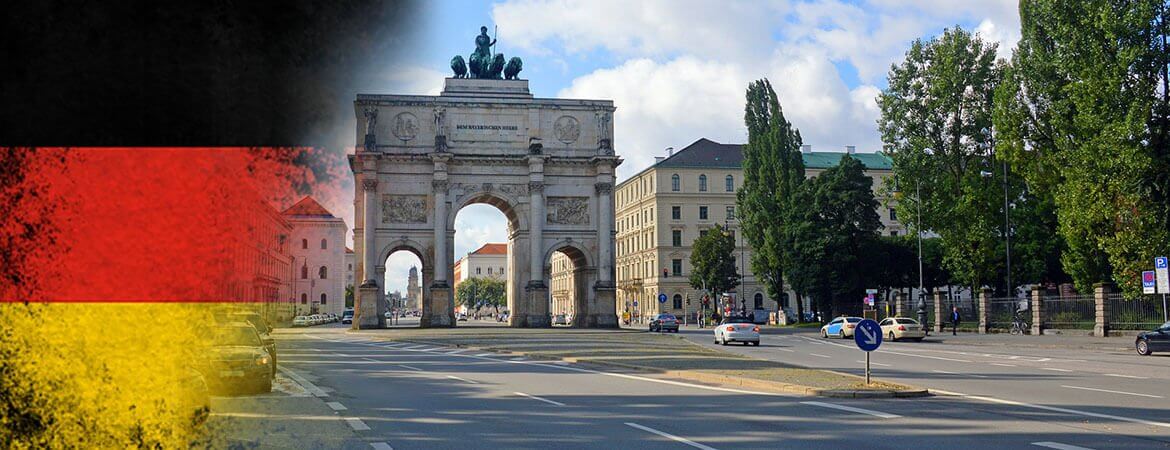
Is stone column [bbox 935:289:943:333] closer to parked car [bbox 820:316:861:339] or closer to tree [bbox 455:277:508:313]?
parked car [bbox 820:316:861:339]

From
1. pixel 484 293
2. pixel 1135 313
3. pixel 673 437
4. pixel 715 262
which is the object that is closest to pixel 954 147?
pixel 1135 313

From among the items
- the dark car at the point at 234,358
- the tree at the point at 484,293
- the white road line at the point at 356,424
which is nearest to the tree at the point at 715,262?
the white road line at the point at 356,424

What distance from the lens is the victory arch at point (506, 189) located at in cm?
7625

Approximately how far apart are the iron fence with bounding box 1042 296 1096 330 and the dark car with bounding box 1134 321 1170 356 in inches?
578

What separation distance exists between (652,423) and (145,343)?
1120cm

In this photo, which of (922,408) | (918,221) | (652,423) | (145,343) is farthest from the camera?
(918,221)

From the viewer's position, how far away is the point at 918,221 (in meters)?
62.3

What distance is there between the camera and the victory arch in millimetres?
76250

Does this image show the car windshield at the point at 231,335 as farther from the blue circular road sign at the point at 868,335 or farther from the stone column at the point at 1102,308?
the stone column at the point at 1102,308

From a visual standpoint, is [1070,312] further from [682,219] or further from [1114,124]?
[682,219]

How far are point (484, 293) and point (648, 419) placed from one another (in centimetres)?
17080

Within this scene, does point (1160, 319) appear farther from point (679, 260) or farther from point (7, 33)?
point (679, 260)

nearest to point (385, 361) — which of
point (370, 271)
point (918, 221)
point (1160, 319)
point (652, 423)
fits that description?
point (652, 423)

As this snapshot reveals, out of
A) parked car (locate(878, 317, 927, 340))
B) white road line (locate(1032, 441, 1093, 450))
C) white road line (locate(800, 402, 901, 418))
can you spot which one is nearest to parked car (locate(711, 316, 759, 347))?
parked car (locate(878, 317, 927, 340))
